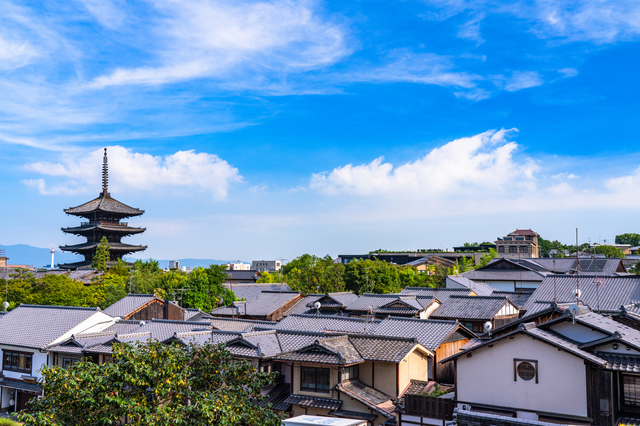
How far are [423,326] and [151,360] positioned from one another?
17.7m

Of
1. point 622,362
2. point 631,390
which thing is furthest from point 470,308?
point 622,362

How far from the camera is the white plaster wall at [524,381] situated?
16.3 m

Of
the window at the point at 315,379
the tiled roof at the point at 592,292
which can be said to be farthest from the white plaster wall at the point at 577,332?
the tiled roof at the point at 592,292

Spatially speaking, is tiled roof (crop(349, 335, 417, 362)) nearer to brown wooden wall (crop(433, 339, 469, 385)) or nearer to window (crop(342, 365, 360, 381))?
window (crop(342, 365, 360, 381))

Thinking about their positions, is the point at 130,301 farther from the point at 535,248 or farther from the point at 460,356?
the point at 535,248

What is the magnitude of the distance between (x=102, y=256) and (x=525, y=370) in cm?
7615

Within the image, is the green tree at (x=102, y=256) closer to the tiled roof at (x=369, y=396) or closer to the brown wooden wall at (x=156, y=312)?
the brown wooden wall at (x=156, y=312)

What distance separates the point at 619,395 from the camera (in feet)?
52.9

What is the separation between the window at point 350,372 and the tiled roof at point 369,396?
22cm

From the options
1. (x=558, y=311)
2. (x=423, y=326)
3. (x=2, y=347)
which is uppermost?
(x=558, y=311)

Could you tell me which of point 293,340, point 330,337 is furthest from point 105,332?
point 330,337

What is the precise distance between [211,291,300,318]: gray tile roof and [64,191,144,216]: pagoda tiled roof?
4463 centimetres

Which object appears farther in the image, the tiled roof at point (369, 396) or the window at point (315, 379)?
the window at point (315, 379)

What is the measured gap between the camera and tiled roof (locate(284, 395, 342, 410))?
21578 mm
